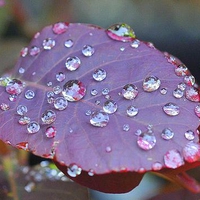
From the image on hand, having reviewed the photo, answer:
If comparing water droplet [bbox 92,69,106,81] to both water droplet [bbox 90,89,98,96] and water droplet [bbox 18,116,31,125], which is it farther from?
water droplet [bbox 18,116,31,125]

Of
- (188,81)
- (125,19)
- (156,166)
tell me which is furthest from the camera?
(125,19)

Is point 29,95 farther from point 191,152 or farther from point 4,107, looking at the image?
point 191,152

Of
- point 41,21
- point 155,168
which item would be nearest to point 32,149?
point 155,168

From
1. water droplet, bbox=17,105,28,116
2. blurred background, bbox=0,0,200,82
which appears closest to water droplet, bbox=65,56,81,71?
Result: water droplet, bbox=17,105,28,116

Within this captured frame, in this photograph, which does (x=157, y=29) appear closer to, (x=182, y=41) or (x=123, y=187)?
(x=182, y=41)

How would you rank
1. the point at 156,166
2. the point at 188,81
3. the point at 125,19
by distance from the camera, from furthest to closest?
the point at 125,19, the point at 188,81, the point at 156,166

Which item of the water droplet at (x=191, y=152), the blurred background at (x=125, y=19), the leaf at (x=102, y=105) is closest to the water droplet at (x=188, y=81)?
the leaf at (x=102, y=105)

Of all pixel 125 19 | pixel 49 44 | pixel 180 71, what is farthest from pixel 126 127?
pixel 125 19
